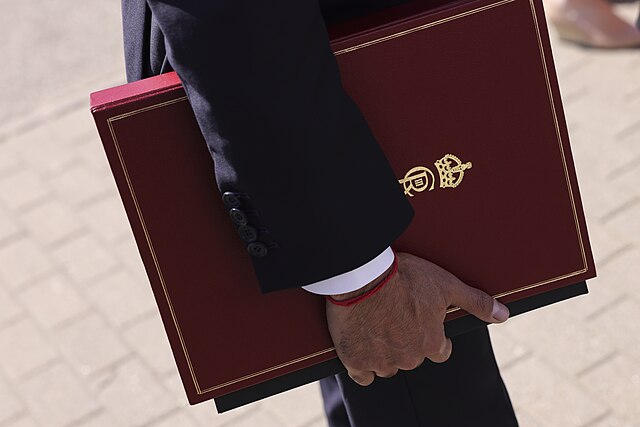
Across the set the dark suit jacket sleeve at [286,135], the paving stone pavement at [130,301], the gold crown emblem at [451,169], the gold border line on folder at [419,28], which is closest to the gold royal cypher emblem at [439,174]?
the gold crown emblem at [451,169]

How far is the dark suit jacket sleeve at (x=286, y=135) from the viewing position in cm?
138

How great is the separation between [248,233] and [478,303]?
0.42 m

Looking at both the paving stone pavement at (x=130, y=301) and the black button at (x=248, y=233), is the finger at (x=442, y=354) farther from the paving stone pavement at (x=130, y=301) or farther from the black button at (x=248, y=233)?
the paving stone pavement at (x=130, y=301)

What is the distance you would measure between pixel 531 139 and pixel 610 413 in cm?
136

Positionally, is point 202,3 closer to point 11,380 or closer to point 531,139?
point 531,139

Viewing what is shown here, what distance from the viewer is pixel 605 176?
3566 mm

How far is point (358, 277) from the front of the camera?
1562 millimetres

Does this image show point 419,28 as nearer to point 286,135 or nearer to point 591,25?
point 286,135

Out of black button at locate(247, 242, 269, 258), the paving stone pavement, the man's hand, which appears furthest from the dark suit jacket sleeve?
the paving stone pavement

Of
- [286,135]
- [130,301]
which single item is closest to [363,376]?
[286,135]

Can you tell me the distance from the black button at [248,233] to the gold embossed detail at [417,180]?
261 mm

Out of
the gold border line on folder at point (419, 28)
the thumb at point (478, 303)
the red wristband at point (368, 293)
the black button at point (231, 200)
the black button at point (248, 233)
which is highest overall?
the gold border line on folder at point (419, 28)

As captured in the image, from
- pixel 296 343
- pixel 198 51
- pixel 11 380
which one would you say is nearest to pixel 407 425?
pixel 296 343

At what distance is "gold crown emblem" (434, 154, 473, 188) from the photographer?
1647mm
